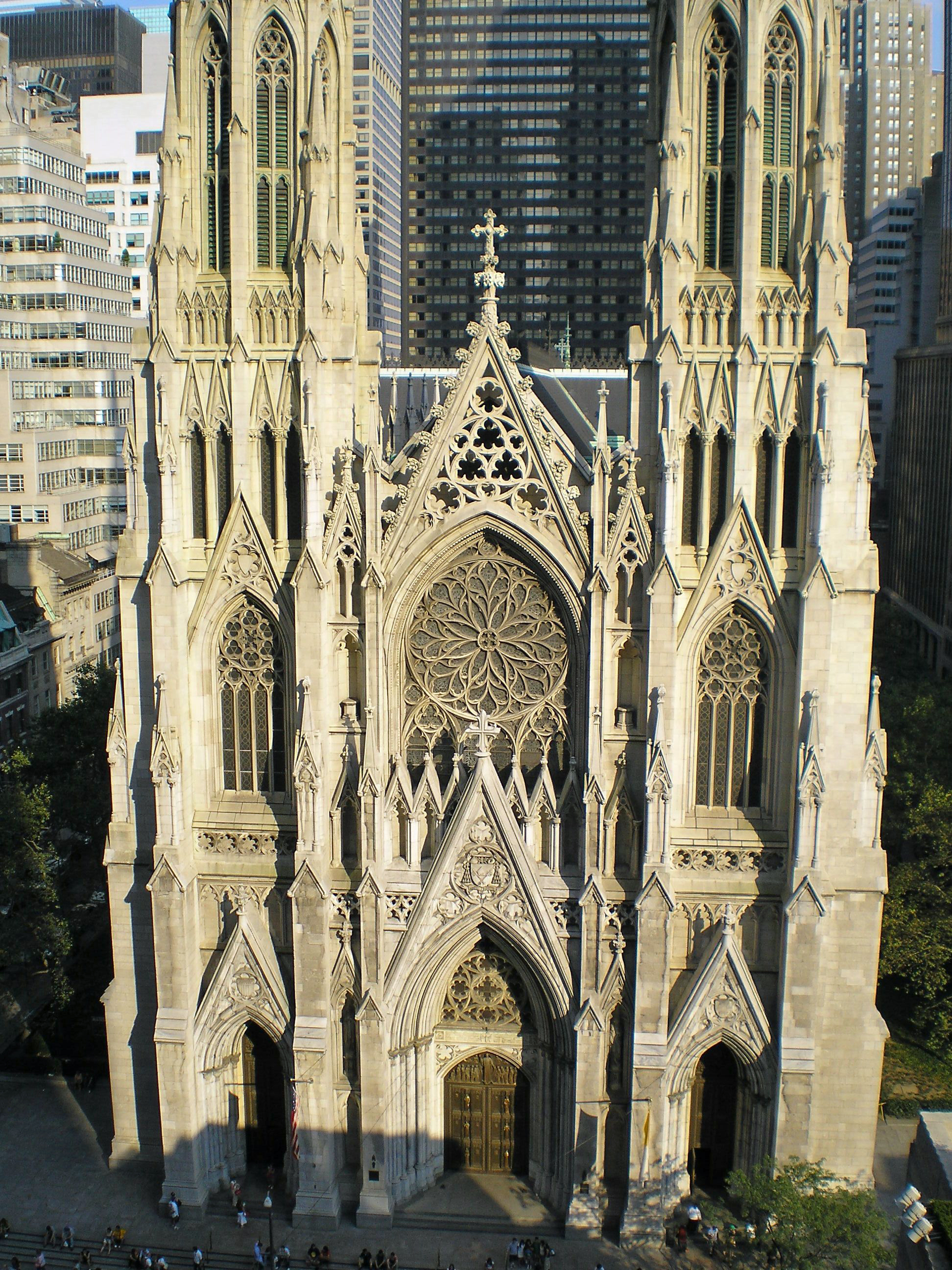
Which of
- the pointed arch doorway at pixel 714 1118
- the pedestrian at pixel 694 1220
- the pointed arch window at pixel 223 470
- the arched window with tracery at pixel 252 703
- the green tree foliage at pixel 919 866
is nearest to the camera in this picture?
the pedestrian at pixel 694 1220

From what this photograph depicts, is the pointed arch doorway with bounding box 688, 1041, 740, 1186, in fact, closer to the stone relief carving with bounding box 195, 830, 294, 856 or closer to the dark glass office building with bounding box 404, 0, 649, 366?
the stone relief carving with bounding box 195, 830, 294, 856

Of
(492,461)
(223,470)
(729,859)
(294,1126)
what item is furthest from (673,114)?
(294,1126)

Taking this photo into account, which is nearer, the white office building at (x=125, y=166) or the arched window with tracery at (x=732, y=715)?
the arched window with tracery at (x=732, y=715)

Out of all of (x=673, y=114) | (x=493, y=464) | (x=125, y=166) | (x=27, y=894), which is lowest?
(x=27, y=894)

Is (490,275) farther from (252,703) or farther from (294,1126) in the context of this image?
(294,1126)

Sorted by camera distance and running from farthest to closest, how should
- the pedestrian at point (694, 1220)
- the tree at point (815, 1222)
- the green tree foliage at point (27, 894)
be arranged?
1. the green tree foliage at point (27, 894)
2. the pedestrian at point (694, 1220)
3. the tree at point (815, 1222)

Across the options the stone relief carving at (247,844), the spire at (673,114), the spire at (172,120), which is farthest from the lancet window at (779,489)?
the spire at (172,120)

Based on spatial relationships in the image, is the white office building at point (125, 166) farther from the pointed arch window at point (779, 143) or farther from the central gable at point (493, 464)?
the pointed arch window at point (779, 143)
